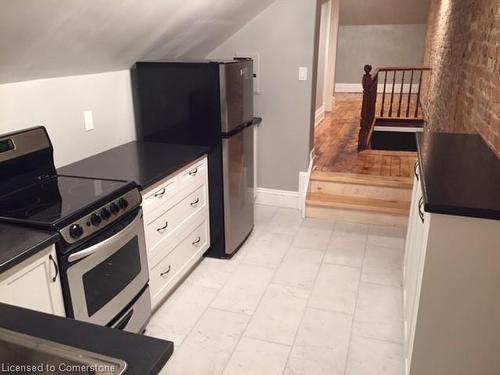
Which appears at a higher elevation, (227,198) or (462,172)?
(462,172)

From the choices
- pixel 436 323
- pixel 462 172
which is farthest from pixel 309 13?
pixel 436 323

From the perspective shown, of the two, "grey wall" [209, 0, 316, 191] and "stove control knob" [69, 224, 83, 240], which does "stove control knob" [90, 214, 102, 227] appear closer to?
"stove control knob" [69, 224, 83, 240]

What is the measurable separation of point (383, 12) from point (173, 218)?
28.0ft

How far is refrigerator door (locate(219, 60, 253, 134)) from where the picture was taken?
2.71m

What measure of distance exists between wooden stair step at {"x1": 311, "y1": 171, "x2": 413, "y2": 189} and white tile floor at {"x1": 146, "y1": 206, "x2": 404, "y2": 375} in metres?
0.51

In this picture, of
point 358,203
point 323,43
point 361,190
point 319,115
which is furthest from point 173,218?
point 323,43

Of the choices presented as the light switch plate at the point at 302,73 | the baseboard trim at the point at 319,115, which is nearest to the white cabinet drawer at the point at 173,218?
the light switch plate at the point at 302,73

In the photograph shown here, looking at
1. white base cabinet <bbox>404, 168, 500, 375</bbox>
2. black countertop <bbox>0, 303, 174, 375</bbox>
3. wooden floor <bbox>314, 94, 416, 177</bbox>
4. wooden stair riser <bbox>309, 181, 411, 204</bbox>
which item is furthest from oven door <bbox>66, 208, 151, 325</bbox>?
wooden floor <bbox>314, 94, 416, 177</bbox>

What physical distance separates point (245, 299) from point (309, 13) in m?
2.35

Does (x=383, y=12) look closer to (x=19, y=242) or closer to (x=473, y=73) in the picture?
(x=473, y=73)

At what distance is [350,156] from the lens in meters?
4.80

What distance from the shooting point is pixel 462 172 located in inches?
74.4

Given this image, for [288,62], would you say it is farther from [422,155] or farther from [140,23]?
[422,155]

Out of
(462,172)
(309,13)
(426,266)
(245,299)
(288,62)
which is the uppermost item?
(309,13)
